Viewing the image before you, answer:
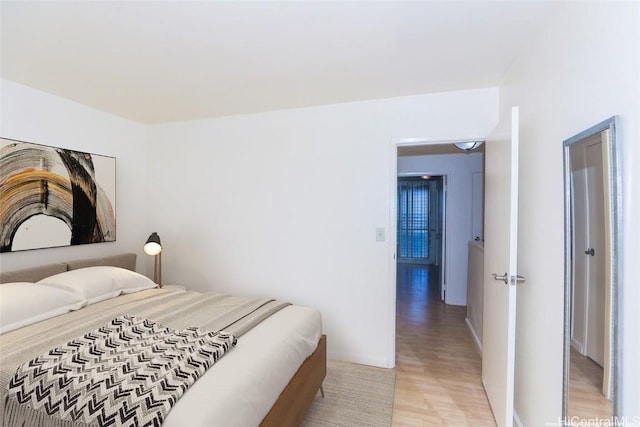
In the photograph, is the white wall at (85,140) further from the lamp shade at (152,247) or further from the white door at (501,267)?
the white door at (501,267)

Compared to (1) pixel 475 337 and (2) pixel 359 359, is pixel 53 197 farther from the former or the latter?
(1) pixel 475 337

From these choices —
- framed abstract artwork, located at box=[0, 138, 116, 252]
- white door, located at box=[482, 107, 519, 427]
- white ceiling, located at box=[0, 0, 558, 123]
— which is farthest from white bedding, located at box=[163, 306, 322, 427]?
framed abstract artwork, located at box=[0, 138, 116, 252]

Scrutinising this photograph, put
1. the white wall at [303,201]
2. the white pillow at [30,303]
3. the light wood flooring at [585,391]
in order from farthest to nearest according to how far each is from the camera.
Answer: the white wall at [303,201], the white pillow at [30,303], the light wood flooring at [585,391]

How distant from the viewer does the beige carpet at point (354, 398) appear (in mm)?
2020

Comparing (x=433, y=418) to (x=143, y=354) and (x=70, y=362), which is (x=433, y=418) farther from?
(x=70, y=362)

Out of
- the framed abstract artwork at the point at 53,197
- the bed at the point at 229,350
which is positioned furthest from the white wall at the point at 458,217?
the framed abstract artwork at the point at 53,197

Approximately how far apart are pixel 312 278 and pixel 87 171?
7.59 ft

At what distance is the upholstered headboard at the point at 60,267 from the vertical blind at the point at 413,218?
624 cm

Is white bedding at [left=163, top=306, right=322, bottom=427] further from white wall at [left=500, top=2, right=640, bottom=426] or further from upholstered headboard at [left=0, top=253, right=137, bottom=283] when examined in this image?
upholstered headboard at [left=0, top=253, right=137, bottom=283]

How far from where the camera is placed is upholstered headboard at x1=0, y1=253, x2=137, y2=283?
2.22m

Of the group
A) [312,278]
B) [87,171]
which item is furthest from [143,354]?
[87,171]

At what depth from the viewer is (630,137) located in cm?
95

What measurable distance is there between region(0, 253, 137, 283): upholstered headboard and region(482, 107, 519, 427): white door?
10.6ft

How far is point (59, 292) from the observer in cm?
209
